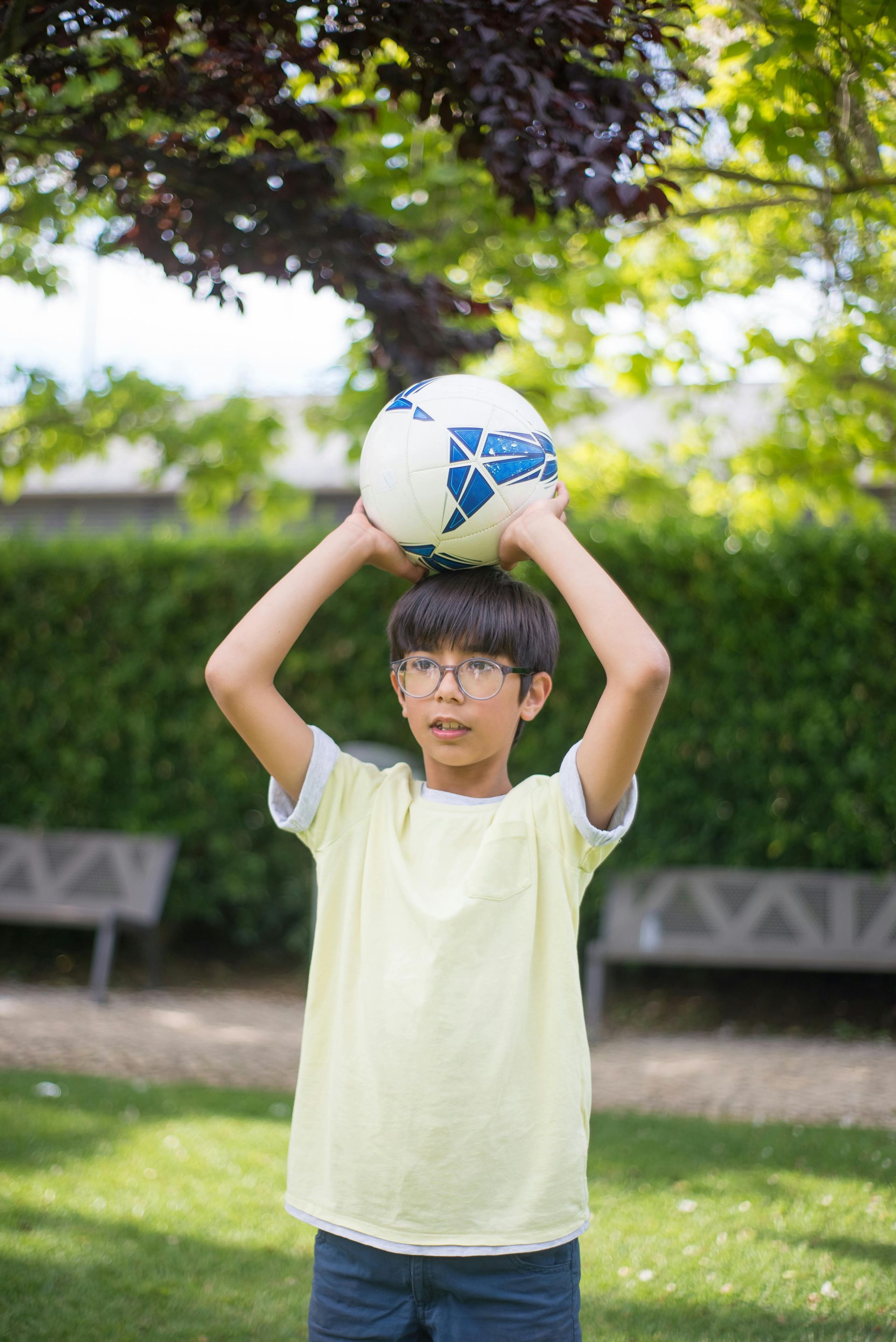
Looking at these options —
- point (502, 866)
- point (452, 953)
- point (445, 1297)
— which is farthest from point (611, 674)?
point (445, 1297)

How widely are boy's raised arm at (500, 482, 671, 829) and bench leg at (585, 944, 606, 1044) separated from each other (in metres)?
4.76

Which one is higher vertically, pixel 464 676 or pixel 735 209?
pixel 735 209

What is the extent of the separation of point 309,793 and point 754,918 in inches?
205

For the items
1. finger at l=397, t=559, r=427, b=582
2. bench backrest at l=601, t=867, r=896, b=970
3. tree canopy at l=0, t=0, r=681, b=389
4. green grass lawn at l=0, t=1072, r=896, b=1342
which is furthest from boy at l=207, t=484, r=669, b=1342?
bench backrest at l=601, t=867, r=896, b=970

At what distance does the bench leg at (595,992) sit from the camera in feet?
21.3

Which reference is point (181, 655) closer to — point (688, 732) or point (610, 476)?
point (688, 732)

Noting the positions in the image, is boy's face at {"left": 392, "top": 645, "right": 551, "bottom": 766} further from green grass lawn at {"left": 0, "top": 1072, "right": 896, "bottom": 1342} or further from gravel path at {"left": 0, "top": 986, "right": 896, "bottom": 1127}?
gravel path at {"left": 0, "top": 986, "right": 896, "bottom": 1127}

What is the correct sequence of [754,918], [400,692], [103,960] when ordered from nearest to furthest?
1. [400,692]
2. [754,918]
3. [103,960]

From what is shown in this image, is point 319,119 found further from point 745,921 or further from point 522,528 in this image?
point 745,921

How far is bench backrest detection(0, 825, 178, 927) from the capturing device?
24.9 ft

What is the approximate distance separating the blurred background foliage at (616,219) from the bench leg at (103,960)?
368 cm

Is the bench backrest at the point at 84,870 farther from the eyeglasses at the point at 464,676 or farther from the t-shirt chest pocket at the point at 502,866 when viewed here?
the t-shirt chest pocket at the point at 502,866

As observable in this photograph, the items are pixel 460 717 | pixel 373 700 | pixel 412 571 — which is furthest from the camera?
pixel 373 700

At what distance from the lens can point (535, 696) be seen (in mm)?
2264
